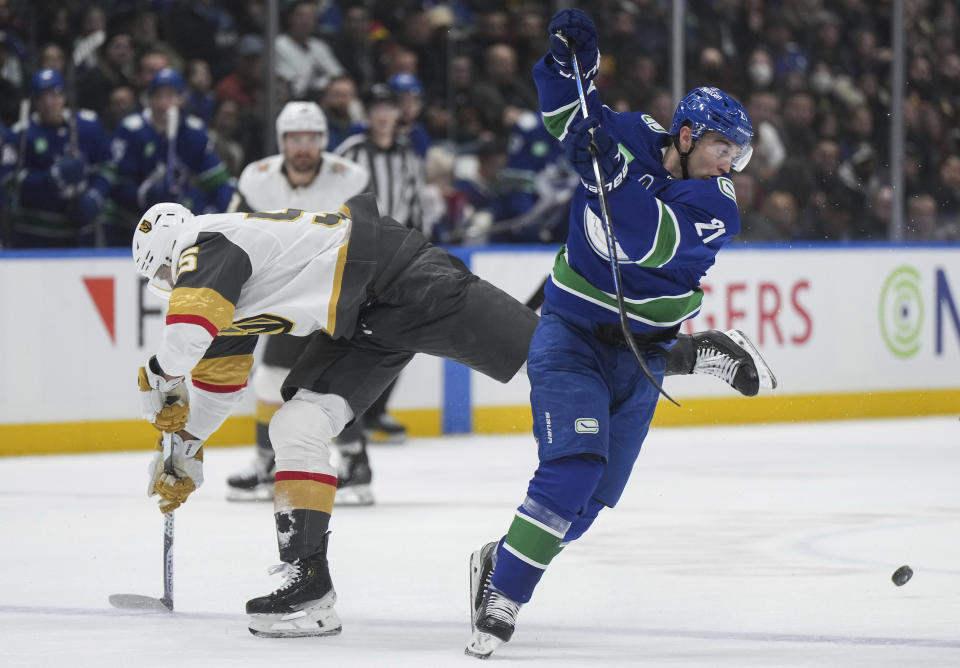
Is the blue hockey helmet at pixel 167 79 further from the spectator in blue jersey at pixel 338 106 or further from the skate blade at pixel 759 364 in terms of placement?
the skate blade at pixel 759 364

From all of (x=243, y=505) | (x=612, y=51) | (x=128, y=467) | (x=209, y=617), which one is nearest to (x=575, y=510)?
(x=209, y=617)

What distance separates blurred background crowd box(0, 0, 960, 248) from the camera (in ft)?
24.7

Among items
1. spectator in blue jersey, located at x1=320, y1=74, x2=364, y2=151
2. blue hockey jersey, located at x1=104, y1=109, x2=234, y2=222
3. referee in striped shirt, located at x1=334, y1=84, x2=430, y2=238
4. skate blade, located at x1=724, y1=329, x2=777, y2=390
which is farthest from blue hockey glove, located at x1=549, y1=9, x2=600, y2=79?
spectator in blue jersey, located at x1=320, y1=74, x2=364, y2=151

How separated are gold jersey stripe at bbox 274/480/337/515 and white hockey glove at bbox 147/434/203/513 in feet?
1.04

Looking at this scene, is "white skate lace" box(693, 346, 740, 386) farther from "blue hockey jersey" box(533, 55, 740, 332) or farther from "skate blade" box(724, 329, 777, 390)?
"blue hockey jersey" box(533, 55, 740, 332)

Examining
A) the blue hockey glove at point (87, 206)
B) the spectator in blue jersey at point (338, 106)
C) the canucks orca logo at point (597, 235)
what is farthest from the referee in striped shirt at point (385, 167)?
the canucks orca logo at point (597, 235)

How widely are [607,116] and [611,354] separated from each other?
0.52m

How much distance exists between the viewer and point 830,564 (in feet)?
15.5

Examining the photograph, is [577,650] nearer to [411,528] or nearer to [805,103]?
[411,528]

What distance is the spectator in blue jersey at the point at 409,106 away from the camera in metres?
8.27

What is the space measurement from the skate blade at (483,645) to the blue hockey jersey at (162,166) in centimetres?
456

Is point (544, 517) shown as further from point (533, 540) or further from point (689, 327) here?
point (689, 327)

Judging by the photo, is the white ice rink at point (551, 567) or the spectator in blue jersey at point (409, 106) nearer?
the white ice rink at point (551, 567)

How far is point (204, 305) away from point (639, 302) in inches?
36.7
